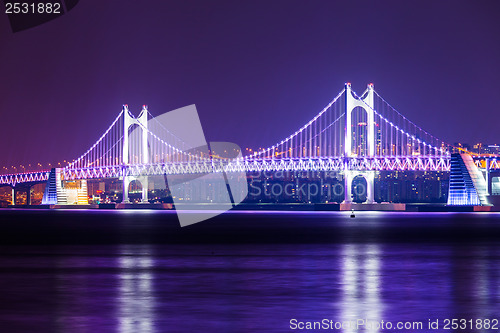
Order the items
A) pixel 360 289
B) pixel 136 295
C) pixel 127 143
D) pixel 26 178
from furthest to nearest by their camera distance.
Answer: pixel 26 178 < pixel 127 143 < pixel 360 289 < pixel 136 295

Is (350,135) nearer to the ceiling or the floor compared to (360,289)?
nearer to the ceiling

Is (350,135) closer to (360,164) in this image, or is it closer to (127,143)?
(360,164)

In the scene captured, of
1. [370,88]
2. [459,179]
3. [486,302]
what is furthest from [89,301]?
[370,88]

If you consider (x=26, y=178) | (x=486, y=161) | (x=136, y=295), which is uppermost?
(x=486, y=161)

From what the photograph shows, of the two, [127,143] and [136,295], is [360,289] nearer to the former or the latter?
[136,295]

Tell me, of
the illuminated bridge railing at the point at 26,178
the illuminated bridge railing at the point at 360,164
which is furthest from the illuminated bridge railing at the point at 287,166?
the illuminated bridge railing at the point at 26,178

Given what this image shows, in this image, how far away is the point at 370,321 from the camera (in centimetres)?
963

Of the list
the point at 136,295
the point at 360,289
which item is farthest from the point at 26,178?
the point at 360,289

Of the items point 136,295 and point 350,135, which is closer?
point 136,295

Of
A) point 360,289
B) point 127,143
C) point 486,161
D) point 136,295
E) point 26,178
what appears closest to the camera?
point 136,295

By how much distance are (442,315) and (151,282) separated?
592cm

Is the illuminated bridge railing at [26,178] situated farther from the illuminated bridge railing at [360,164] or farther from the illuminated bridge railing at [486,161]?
the illuminated bridge railing at [486,161]

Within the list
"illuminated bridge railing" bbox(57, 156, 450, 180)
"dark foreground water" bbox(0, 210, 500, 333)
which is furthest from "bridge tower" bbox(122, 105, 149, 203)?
"dark foreground water" bbox(0, 210, 500, 333)

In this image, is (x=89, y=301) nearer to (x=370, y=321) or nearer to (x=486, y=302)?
(x=370, y=321)
